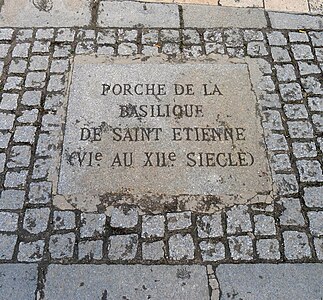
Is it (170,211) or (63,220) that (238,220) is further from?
(63,220)

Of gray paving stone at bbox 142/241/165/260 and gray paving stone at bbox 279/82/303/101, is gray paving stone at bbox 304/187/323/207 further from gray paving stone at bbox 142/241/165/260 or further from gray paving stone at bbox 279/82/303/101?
gray paving stone at bbox 142/241/165/260

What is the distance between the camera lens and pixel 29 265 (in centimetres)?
335

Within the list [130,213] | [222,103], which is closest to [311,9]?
[222,103]

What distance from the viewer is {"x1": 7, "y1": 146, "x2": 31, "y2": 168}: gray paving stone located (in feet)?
12.6

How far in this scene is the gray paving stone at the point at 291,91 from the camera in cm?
430

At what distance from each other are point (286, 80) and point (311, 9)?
1116 mm

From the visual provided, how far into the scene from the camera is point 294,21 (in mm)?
4930

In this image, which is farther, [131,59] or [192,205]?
[131,59]

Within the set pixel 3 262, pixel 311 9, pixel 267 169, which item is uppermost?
pixel 311 9

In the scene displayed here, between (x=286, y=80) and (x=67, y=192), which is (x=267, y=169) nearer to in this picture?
(x=286, y=80)

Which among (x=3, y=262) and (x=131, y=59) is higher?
(x=131, y=59)

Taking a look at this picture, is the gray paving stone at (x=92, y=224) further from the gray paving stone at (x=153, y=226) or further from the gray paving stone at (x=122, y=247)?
the gray paving stone at (x=153, y=226)

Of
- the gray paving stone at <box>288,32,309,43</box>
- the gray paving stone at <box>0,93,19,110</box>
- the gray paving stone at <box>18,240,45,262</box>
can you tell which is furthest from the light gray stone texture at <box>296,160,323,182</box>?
the gray paving stone at <box>0,93,19,110</box>

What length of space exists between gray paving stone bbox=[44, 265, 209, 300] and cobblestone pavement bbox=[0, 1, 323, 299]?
0.07 metres
